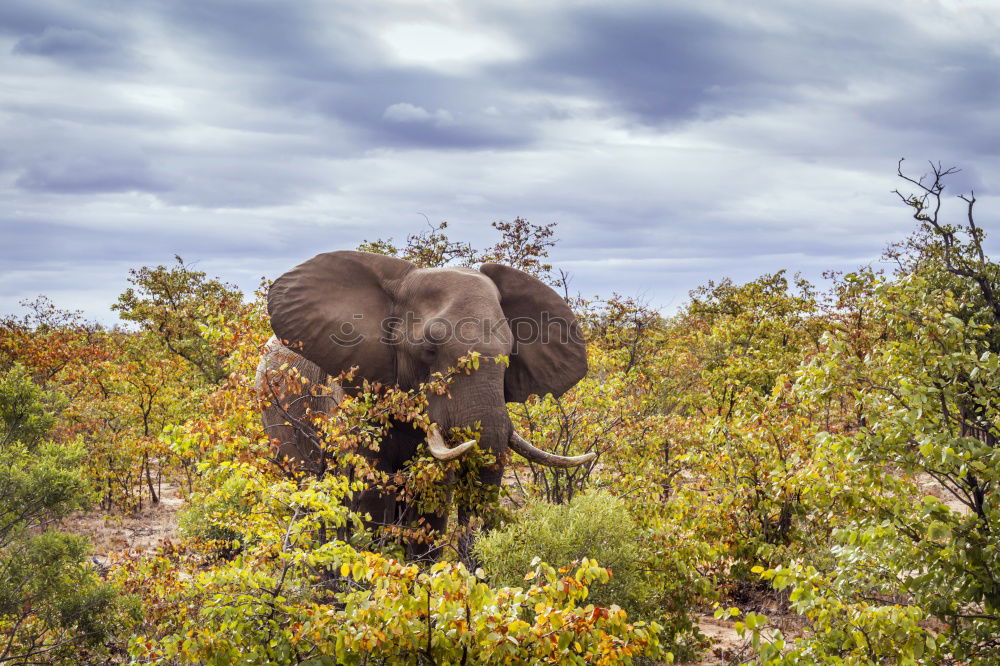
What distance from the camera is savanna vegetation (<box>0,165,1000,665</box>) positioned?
4.78 m

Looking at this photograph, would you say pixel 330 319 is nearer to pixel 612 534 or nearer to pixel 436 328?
pixel 436 328

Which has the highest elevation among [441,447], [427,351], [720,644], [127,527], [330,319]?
[330,319]

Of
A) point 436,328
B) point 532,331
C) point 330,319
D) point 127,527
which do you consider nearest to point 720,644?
point 532,331

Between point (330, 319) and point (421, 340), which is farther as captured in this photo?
point (330, 319)

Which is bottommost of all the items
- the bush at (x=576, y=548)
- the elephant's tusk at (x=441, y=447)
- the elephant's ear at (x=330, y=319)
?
the bush at (x=576, y=548)

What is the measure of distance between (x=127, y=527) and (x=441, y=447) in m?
12.4

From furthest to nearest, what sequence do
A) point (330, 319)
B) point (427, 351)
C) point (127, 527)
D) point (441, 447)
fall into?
point (127, 527) → point (330, 319) → point (427, 351) → point (441, 447)

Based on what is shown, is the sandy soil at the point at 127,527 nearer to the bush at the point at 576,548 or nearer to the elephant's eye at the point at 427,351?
the elephant's eye at the point at 427,351

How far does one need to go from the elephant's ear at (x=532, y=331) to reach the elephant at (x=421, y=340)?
0.04ft

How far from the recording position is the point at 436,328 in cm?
951

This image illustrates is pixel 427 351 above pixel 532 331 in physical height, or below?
below

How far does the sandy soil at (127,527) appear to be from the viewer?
16.2 meters

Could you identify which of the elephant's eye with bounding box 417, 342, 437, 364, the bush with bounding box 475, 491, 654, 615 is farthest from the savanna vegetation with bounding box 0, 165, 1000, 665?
the elephant's eye with bounding box 417, 342, 437, 364

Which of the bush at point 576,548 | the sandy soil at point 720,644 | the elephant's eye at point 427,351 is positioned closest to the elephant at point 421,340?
the elephant's eye at point 427,351
